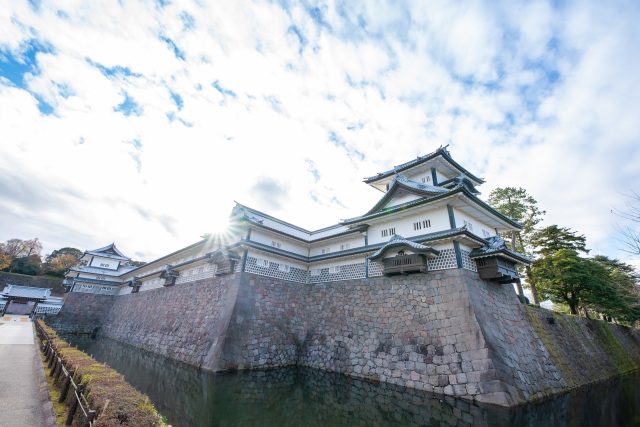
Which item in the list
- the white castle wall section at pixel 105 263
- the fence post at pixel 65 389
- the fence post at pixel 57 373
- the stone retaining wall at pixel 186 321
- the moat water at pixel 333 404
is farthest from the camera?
the white castle wall section at pixel 105 263

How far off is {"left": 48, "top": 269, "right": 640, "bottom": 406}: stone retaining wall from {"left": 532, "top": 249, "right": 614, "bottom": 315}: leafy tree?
197cm

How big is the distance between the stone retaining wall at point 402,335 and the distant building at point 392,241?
2.13 feet

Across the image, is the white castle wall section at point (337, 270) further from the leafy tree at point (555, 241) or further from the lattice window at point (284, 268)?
the leafy tree at point (555, 241)

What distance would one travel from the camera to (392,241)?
11.6 meters

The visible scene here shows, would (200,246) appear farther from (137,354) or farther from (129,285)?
(129,285)

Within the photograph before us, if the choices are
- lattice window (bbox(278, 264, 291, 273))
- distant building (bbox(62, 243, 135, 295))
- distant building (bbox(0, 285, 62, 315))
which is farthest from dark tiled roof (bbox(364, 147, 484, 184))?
distant building (bbox(0, 285, 62, 315))

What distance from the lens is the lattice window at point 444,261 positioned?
1079cm

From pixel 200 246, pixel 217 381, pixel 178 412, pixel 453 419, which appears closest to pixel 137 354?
pixel 200 246

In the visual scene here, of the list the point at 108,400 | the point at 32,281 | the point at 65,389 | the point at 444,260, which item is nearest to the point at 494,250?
the point at 444,260

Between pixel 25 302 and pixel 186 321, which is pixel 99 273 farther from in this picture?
pixel 186 321

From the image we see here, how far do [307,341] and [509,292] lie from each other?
967 cm

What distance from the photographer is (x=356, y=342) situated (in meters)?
12.0

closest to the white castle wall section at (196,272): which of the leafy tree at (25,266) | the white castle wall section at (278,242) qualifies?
the white castle wall section at (278,242)

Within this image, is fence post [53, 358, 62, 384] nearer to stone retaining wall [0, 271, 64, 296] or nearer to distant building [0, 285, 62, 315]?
distant building [0, 285, 62, 315]
